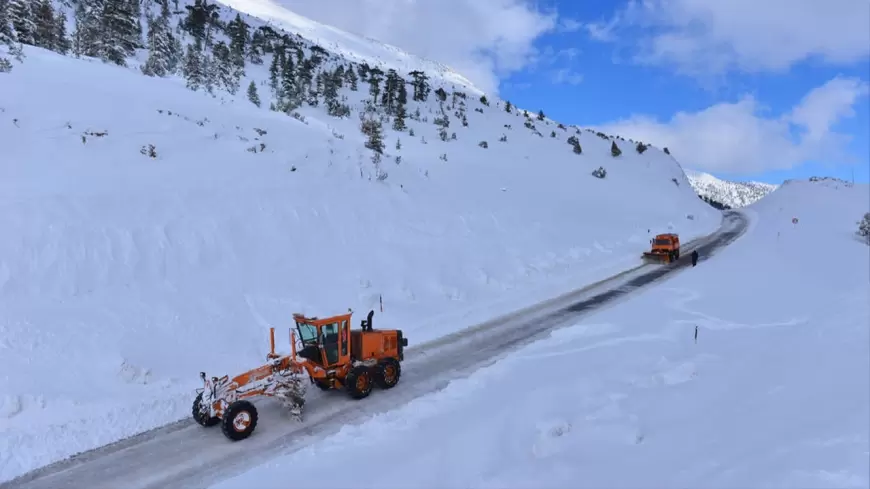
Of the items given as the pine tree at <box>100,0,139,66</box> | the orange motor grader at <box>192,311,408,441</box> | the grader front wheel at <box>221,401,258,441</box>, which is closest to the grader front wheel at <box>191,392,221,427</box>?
the orange motor grader at <box>192,311,408,441</box>

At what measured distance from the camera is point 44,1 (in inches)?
1545

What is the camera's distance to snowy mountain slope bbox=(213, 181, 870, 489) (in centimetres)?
664

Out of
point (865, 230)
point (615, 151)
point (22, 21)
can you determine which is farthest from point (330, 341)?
point (615, 151)

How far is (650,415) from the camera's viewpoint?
914 cm

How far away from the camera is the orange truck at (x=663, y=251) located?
1201 inches

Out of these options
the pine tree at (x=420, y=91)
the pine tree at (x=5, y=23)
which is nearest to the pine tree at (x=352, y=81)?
the pine tree at (x=420, y=91)

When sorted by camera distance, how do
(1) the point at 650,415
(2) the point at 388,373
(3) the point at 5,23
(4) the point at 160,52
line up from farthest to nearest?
(4) the point at 160,52
(3) the point at 5,23
(2) the point at 388,373
(1) the point at 650,415

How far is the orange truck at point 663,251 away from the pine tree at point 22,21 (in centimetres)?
4381

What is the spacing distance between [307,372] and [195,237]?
7.90 metres

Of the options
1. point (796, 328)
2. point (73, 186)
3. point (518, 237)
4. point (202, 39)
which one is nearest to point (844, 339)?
point (796, 328)

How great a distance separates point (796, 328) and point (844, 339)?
2502 millimetres

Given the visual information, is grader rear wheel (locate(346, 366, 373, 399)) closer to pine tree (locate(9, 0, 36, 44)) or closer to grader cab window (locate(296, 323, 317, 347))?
grader cab window (locate(296, 323, 317, 347))

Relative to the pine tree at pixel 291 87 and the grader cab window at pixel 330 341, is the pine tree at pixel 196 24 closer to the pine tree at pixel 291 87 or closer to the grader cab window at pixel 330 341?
the pine tree at pixel 291 87

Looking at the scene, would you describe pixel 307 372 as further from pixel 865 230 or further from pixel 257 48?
pixel 257 48
